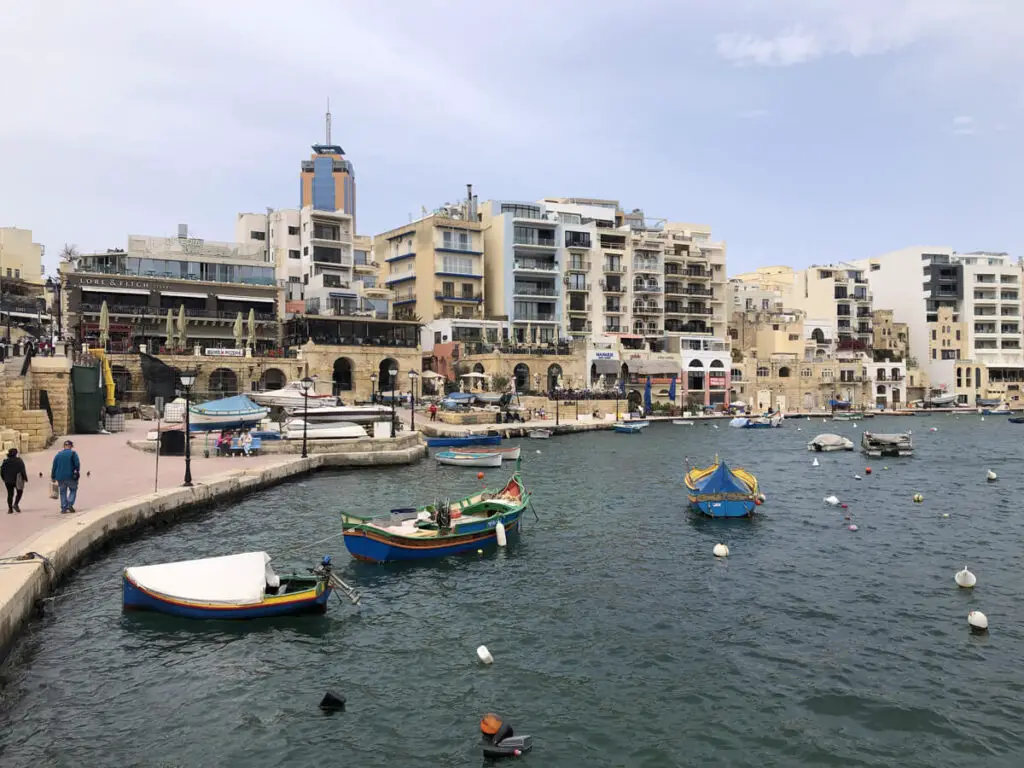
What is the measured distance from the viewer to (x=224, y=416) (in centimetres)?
3944

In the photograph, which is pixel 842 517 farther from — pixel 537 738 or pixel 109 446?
pixel 109 446

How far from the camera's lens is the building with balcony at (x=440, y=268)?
79.7 metres

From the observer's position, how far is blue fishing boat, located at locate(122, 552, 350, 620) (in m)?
14.5

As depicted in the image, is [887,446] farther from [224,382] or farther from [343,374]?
[224,382]

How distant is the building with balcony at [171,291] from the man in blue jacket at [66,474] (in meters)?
41.4

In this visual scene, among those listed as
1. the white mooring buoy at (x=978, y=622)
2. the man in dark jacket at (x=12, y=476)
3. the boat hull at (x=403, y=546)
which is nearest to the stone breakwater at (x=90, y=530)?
the man in dark jacket at (x=12, y=476)

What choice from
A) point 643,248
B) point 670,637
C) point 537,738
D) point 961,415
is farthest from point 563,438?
point 961,415

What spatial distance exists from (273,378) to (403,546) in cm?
4679

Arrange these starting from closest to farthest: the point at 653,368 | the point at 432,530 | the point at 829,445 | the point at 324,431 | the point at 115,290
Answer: the point at 432,530 < the point at 324,431 < the point at 829,445 < the point at 115,290 < the point at 653,368

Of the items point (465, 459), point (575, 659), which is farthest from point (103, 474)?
point (575, 659)

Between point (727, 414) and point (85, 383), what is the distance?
65.1 metres

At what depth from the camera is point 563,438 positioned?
58.7m

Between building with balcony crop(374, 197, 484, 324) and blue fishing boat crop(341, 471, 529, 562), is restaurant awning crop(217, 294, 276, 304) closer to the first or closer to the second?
building with balcony crop(374, 197, 484, 324)

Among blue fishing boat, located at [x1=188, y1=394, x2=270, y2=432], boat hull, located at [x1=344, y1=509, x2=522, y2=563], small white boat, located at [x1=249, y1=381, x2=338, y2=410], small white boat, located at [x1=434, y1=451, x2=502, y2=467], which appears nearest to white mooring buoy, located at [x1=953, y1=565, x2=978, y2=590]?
boat hull, located at [x1=344, y1=509, x2=522, y2=563]
